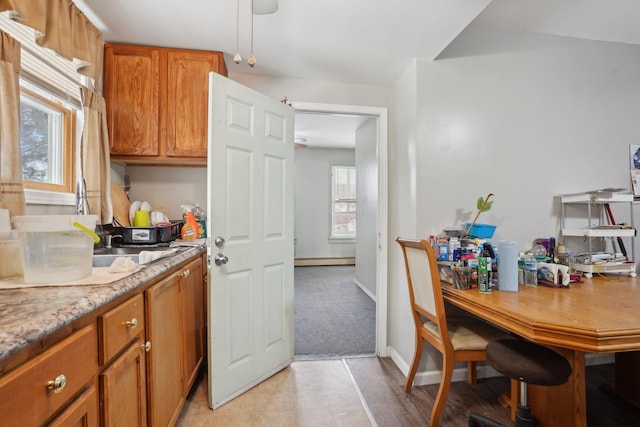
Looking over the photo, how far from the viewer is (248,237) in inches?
76.8

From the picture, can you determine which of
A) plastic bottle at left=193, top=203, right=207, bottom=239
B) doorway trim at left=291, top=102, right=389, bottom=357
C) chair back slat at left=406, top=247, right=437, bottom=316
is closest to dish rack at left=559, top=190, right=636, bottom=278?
chair back slat at left=406, top=247, right=437, bottom=316

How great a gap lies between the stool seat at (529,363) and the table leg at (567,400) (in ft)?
0.95

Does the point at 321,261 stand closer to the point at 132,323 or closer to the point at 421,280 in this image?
the point at 421,280

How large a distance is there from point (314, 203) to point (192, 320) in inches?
192

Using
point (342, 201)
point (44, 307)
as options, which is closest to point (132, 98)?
point (44, 307)

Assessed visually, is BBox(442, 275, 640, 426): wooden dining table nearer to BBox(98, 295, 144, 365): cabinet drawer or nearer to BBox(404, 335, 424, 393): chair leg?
BBox(404, 335, 424, 393): chair leg

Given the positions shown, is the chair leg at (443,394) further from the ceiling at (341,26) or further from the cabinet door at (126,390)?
the ceiling at (341,26)

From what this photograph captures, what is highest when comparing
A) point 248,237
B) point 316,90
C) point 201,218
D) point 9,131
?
point 316,90

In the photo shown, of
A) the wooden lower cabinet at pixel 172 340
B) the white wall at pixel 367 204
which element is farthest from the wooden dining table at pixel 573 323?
the white wall at pixel 367 204

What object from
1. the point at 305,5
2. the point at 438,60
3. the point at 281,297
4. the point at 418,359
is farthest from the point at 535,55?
the point at 281,297

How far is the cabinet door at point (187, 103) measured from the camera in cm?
212

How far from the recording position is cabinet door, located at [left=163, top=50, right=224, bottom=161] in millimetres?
2115

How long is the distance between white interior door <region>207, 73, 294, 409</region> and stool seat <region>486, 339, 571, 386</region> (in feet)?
4.48

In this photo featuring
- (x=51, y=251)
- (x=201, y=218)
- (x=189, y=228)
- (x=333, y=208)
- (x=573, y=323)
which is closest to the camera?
(x=51, y=251)
